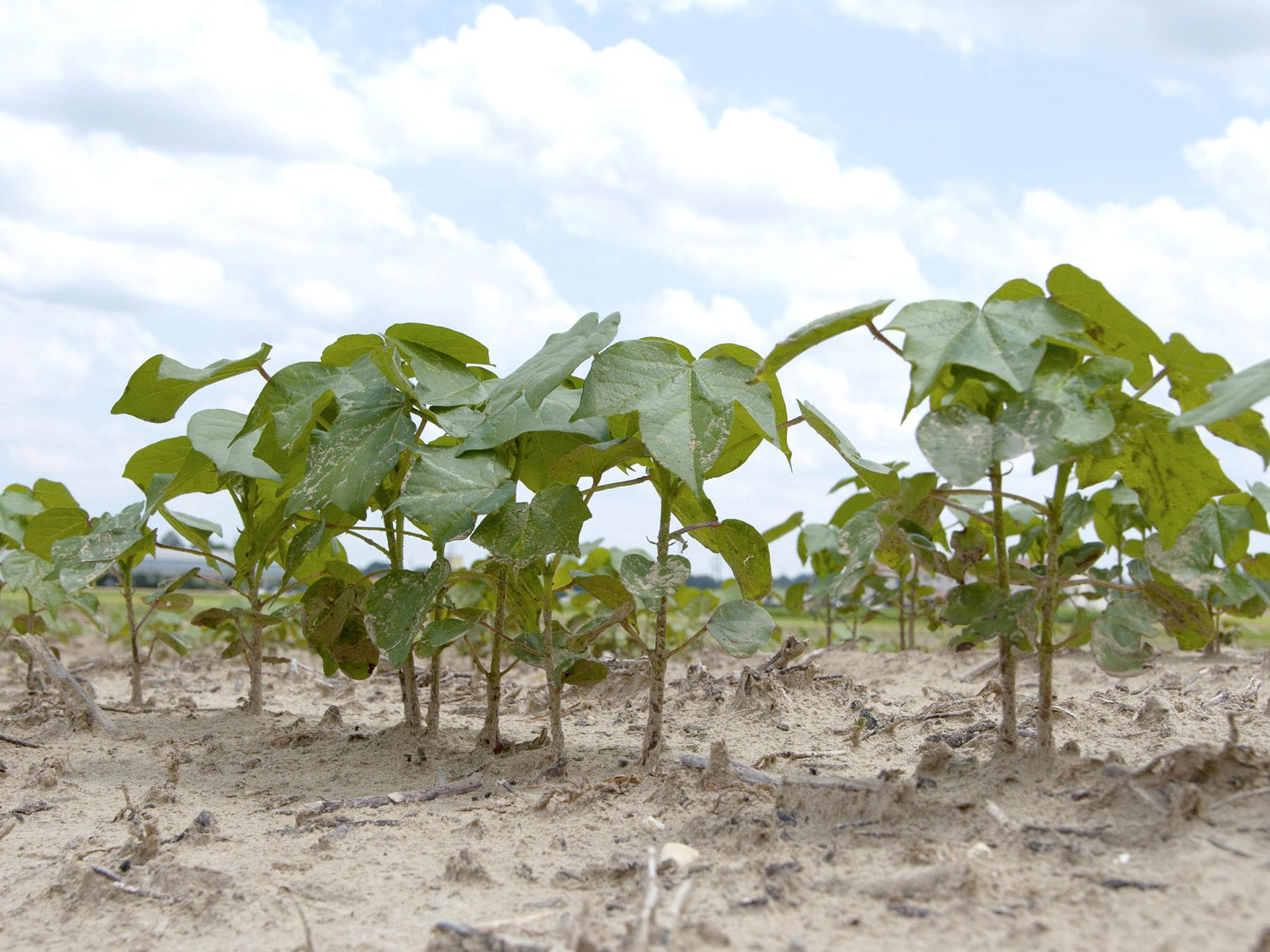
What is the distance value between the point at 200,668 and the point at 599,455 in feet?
12.1

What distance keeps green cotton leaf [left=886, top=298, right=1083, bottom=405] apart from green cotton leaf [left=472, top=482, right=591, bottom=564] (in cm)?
72

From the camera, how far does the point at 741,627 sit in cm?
216

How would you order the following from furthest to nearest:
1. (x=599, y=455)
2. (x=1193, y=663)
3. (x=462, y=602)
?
(x=1193, y=663)
(x=462, y=602)
(x=599, y=455)

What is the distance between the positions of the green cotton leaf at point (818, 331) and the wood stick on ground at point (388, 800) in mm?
1172

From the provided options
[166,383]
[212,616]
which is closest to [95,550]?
[212,616]

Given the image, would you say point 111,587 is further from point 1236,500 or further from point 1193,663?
point 1193,663

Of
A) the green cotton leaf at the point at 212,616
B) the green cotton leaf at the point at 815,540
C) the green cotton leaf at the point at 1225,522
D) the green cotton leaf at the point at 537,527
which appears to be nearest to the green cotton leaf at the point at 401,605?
the green cotton leaf at the point at 537,527

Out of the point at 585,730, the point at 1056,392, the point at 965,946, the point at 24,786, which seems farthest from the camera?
the point at 585,730

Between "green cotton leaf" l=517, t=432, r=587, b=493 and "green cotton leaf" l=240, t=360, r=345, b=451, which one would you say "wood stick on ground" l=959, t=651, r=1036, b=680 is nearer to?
"green cotton leaf" l=517, t=432, r=587, b=493

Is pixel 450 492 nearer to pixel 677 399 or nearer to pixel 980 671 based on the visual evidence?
pixel 677 399

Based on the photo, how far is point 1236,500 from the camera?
10.1ft

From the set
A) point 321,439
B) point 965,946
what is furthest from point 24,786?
point 965,946

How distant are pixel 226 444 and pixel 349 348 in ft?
1.27

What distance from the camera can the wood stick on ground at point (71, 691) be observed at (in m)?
3.31
